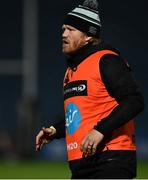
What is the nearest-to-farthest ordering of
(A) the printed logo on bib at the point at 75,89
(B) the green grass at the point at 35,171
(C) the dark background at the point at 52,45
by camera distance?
(A) the printed logo on bib at the point at 75,89
(B) the green grass at the point at 35,171
(C) the dark background at the point at 52,45

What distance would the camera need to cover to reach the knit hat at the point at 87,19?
6332mm

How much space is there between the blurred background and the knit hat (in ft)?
49.9

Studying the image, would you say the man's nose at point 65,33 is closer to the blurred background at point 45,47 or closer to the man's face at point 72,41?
the man's face at point 72,41

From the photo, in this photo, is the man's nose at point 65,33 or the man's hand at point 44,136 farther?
the man's hand at point 44,136

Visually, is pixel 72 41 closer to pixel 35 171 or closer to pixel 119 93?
pixel 119 93

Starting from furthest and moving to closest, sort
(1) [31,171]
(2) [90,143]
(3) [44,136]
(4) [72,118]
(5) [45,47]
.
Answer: (5) [45,47] → (1) [31,171] → (3) [44,136] → (4) [72,118] → (2) [90,143]

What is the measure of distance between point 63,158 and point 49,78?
285 centimetres

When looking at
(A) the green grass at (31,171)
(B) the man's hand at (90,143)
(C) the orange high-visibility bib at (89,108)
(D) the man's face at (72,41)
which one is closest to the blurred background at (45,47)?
(A) the green grass at (31,171)

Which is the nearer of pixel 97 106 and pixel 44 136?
→ pixel 97 106

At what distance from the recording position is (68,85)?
629 cm

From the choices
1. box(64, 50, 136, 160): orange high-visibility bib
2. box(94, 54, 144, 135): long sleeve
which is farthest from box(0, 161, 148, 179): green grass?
box(94, 54, 144, 135): long sleeve

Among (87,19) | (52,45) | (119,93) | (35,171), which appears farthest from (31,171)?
(119,93)

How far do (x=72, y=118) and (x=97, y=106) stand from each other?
231 millimetres

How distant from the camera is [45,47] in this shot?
22.8m
